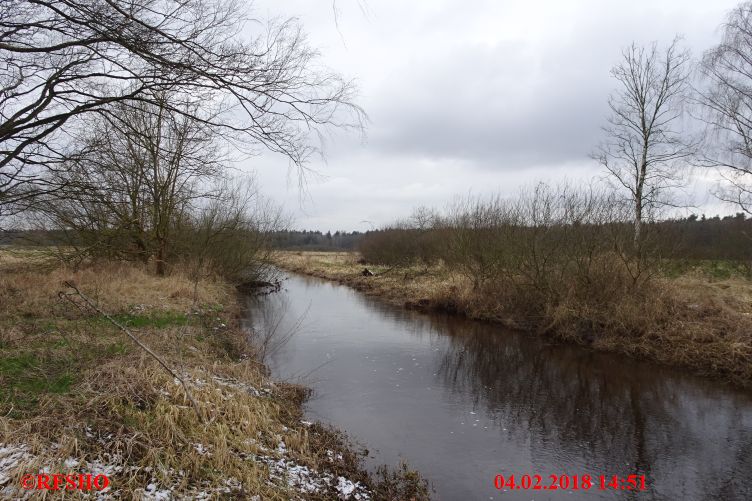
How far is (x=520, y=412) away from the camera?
786 cm

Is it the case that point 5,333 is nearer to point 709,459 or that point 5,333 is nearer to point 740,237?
point 709,459

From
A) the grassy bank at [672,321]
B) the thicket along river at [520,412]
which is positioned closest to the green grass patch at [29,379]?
the thicket along river at [520,412]

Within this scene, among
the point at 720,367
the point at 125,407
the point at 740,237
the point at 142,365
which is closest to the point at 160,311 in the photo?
the point at 142,365

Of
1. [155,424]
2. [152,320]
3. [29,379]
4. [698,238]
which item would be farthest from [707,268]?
[29,379]

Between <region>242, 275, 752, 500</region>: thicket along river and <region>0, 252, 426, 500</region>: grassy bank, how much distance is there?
914 millimetres

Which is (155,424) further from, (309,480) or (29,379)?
(29,379)

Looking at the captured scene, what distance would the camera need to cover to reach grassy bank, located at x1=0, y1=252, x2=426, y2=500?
3.74m

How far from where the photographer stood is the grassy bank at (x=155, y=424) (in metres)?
3.74

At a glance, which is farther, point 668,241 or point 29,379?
point 668,241
